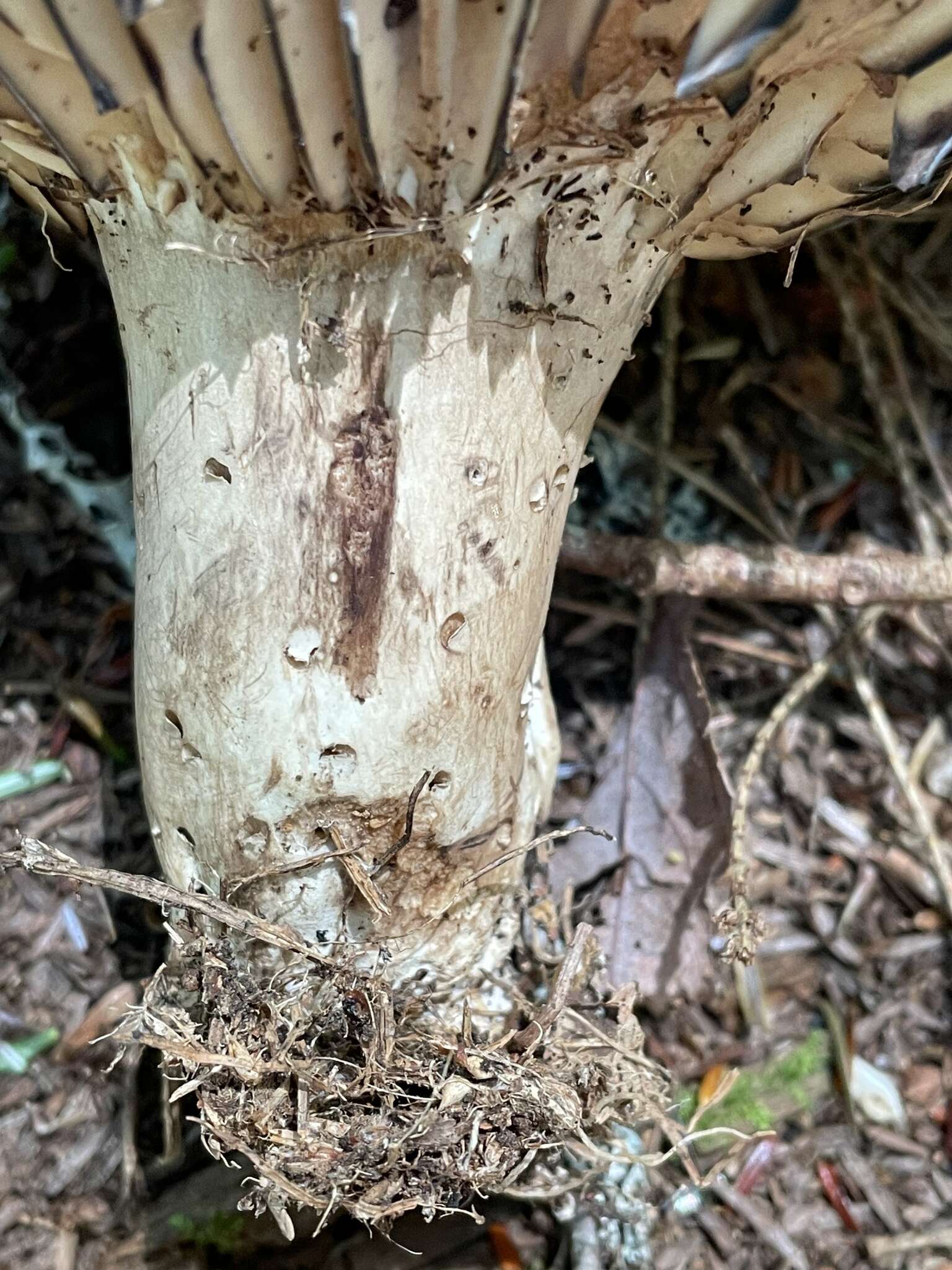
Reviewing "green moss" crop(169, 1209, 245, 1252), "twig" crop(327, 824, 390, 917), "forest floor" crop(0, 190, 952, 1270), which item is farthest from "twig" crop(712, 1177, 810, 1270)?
"twig" crop(327, 824, 390, 917)

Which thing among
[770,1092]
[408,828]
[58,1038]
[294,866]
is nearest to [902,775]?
[770,1092]

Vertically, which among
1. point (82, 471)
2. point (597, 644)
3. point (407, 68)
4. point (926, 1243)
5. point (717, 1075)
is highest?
point (407, 68)

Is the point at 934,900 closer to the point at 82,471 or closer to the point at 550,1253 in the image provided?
the point at 550,1253

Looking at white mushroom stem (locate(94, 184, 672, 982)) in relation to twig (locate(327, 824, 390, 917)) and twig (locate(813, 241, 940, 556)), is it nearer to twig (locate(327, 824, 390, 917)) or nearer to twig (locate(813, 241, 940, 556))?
twig (locate(327, 824, 390, 917))

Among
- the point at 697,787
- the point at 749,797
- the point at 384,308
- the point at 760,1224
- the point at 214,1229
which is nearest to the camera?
the point at 384,308

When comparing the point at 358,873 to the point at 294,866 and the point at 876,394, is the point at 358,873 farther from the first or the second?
the point at 876,394

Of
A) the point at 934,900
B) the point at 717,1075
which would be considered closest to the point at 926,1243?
the point at 717,1075
